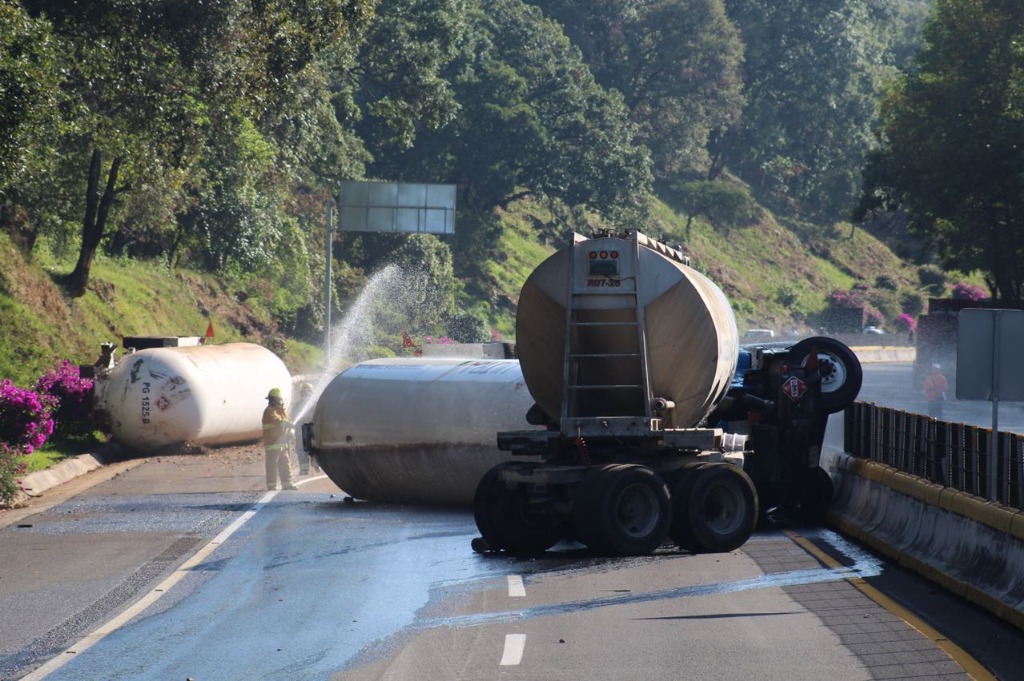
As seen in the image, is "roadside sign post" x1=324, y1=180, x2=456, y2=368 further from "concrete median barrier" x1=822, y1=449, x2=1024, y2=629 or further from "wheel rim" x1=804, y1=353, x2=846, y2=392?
"concrete median barrier" x1=822, y1=449, x2=1024, y2=629

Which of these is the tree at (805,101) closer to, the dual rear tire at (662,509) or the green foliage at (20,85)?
the green foliage at (20,85)

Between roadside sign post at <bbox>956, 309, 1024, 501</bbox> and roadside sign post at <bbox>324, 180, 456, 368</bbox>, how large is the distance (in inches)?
1566

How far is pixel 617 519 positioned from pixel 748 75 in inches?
4181

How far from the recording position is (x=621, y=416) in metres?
16.1

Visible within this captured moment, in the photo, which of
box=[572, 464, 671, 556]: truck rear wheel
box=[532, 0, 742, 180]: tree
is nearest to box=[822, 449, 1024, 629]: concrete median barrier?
box=[572, 464, 671, 556]: truck rear wheel

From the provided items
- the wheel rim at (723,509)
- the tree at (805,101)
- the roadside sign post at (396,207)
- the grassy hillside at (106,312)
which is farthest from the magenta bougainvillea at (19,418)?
the tree at (805,101)

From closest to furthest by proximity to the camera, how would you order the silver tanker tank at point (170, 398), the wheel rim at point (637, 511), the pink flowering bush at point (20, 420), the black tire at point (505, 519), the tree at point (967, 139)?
the wheel rim at point (637, 511) < the black tire at point (505, 519) < the pink flowering bush at point (20, 420) < the silver tanker tank at point (170, 398) < the tree at point (967, 139)

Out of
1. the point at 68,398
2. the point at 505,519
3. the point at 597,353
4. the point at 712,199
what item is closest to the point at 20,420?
the point at 68,398

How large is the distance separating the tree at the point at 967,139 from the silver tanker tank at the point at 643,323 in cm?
3383

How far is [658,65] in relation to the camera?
10312 cm

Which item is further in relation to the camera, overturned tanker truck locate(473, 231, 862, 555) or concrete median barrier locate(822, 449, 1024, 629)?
overturned tanker truck locate(473, 231, 862, 555)

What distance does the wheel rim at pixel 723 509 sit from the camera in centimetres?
1544

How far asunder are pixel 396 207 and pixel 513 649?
141 feet

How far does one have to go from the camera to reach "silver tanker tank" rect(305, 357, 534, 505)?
1945 cm
